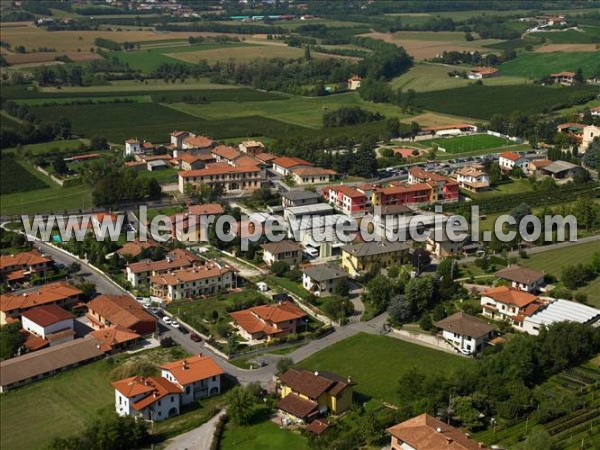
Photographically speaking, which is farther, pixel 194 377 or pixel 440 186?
pixel 440 186

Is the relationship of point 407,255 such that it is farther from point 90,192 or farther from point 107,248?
point 90,192

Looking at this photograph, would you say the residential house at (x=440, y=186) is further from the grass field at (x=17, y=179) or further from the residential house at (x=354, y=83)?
the residential house at (x=354, y=83)

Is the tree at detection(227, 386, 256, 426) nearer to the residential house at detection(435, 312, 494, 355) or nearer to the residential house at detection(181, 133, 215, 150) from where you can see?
the residential house at detection(435, 312, 494, 355)

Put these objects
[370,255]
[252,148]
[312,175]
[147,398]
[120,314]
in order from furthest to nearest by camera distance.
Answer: [252,148], [312,175], [370,255], [120,314], [147,398]

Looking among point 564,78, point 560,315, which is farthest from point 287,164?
point 564,78

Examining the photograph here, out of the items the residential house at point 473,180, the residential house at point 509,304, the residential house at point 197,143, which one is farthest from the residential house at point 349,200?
the residential house at point 197,143

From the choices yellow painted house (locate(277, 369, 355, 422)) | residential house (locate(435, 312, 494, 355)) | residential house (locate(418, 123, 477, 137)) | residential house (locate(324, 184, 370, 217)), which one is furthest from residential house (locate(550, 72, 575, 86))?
yellow painted house (locate(277, 369, 355, 422))

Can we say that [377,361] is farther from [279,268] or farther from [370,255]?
[279,268]
